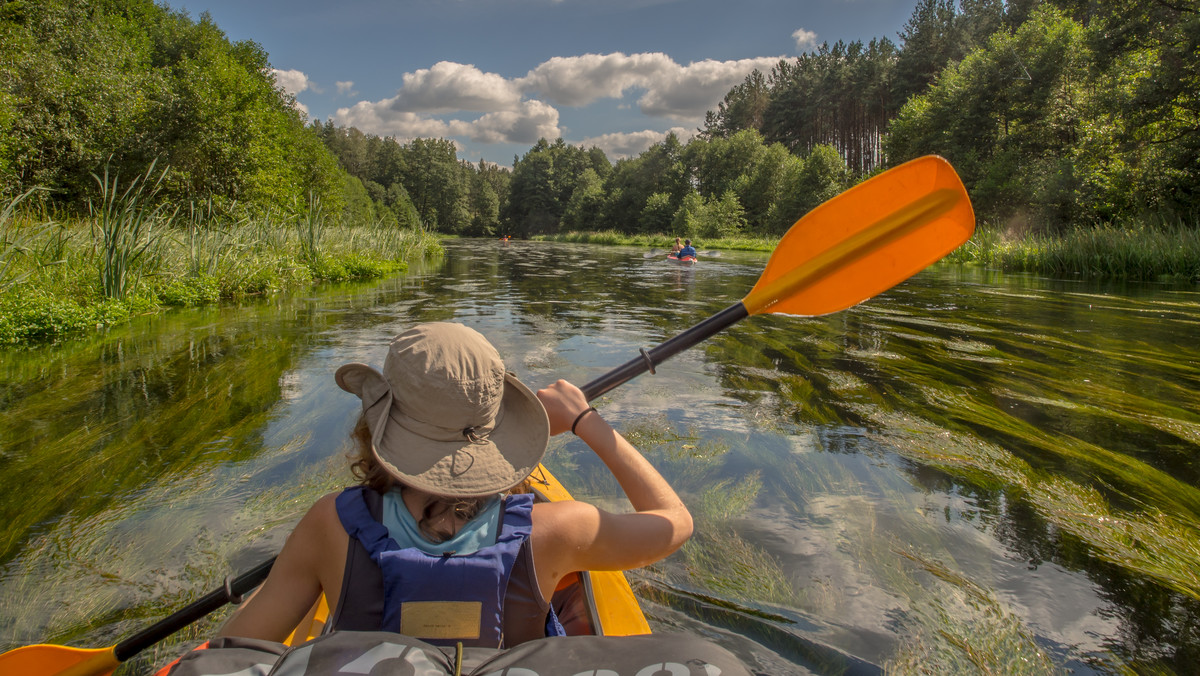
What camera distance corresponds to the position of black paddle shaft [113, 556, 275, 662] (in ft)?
5.51

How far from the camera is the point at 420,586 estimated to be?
1.13 meters

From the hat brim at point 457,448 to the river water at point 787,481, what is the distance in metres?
1.22

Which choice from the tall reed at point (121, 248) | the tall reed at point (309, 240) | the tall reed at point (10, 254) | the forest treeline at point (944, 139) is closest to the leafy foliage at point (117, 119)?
the tall reed at point (309, 240)

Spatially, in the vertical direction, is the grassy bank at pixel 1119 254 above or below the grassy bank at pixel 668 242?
below

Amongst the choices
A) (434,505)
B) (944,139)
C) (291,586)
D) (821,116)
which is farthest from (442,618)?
(821,116)

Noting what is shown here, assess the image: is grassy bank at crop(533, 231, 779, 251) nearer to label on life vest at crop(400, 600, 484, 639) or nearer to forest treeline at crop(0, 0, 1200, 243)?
forest treeline at crop(0, 0, 1200, 243)

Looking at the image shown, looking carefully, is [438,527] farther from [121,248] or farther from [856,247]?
[121,248]

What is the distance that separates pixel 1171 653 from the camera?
200cm

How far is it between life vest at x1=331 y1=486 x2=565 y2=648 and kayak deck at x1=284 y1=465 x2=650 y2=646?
478 millimetres

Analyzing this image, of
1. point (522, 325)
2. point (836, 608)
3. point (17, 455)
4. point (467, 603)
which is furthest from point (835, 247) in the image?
point (522, 325)

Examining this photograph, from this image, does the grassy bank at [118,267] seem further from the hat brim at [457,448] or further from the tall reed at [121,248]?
the hat brim at [457,448]

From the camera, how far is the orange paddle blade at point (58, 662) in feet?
5.39

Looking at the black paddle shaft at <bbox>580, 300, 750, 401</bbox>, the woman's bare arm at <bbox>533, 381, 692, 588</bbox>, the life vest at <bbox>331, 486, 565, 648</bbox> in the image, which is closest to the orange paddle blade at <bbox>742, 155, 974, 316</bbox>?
the black paddle shaft at <bbox>580, 300, 750, 401</bbox>

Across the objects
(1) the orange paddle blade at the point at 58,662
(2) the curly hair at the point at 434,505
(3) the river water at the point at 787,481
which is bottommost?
(3) the river water at the point at 787,481
